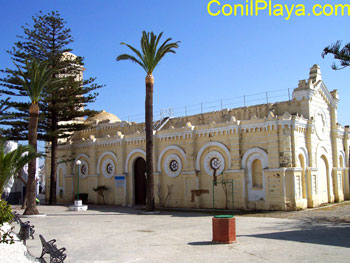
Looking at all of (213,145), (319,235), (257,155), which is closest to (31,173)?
(213,145)

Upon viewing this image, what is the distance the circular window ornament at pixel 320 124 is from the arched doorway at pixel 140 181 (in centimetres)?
1197

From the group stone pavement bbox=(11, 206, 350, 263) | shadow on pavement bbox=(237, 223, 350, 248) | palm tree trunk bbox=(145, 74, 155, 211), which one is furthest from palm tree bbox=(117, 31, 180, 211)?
shadow on pavement bbox=(237, 223, 350, 248)

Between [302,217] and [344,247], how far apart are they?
24.6 feet

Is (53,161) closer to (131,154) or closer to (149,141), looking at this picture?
(131,154)

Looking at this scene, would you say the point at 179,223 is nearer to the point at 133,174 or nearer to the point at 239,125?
the point at 239,125

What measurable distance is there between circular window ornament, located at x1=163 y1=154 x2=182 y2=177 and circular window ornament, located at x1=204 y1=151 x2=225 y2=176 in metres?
2.11

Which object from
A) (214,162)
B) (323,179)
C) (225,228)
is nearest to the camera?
(225,228)

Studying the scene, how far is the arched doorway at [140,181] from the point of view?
27.1 m

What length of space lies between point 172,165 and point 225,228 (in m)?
13.8

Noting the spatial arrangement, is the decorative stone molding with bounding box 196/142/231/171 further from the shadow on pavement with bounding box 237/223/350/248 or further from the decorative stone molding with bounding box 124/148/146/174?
the shadow on pavement with bounding box 237/223/350/248

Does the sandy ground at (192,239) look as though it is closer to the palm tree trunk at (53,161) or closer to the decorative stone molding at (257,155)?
the decorative stone molding at (257,155)

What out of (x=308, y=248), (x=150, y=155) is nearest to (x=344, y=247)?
(x=308, y=248)

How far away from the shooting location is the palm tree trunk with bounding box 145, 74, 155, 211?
71.7 feet

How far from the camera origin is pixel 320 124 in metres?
24.3
